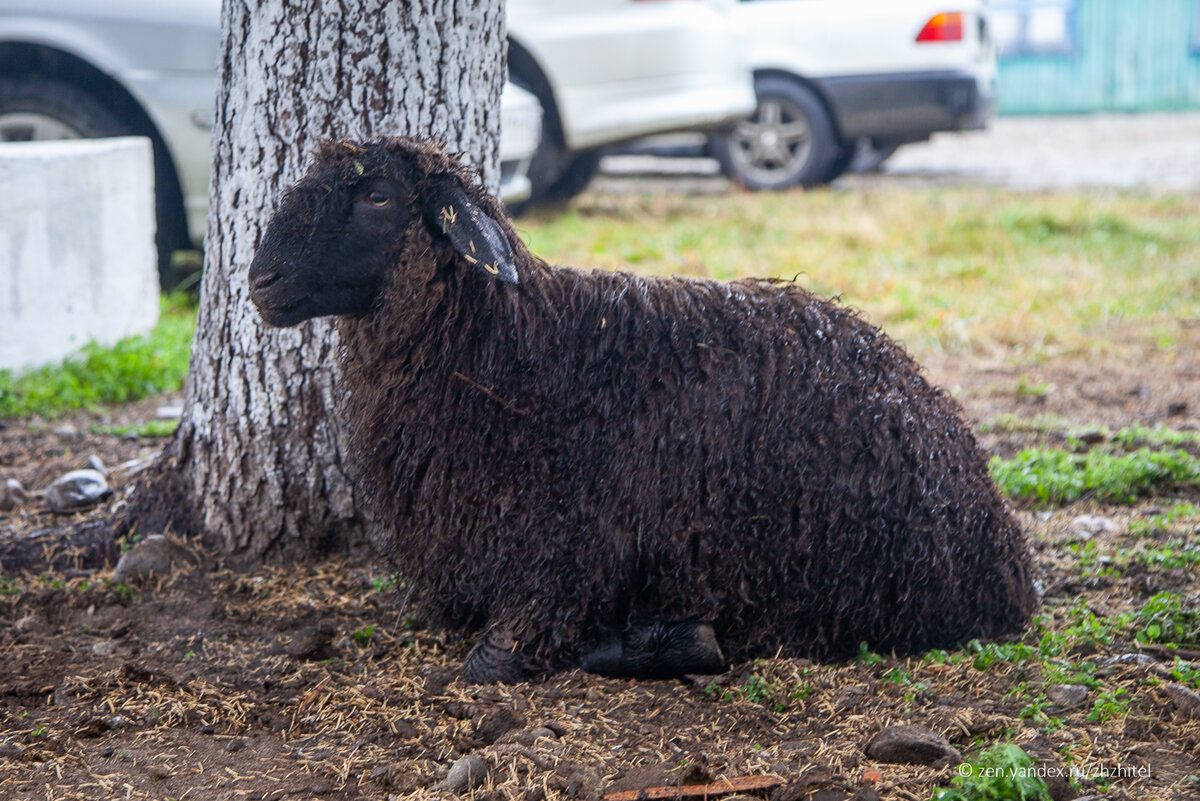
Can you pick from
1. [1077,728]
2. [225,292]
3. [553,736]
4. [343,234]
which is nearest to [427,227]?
[343,234]

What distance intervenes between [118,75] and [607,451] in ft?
16.9

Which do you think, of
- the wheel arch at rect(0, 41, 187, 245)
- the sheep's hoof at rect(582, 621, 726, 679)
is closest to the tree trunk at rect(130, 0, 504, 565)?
the sheep's hoof at rect(582, 621, 726, 679)

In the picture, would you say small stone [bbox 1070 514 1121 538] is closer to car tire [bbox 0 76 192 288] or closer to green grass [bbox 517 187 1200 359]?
green grass [bbox 517 187 1200 359]

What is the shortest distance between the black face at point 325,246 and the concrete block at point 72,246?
3501 mm

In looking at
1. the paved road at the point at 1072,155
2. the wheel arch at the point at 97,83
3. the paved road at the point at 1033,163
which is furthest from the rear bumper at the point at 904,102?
the wheel arch at the point at 97,83

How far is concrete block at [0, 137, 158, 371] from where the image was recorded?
6.04 m

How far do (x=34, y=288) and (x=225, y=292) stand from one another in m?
2.64

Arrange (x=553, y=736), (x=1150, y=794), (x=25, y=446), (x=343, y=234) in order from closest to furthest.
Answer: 1. (x=1150, y=794)
2. (x=553, y=736)
3. (x=343, y=234)
4. (x=25, y=446)

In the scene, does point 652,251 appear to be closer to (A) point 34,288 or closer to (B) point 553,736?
(A) point 34,288

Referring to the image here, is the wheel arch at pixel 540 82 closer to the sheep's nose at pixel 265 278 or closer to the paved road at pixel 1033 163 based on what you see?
the paved road at pixel 1033 163

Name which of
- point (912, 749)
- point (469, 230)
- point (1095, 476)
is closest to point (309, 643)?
point (469, 230)

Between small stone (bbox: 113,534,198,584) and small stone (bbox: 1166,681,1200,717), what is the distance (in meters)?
3.16

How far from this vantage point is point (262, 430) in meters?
4.12

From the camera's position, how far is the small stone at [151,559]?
400 centimetres
